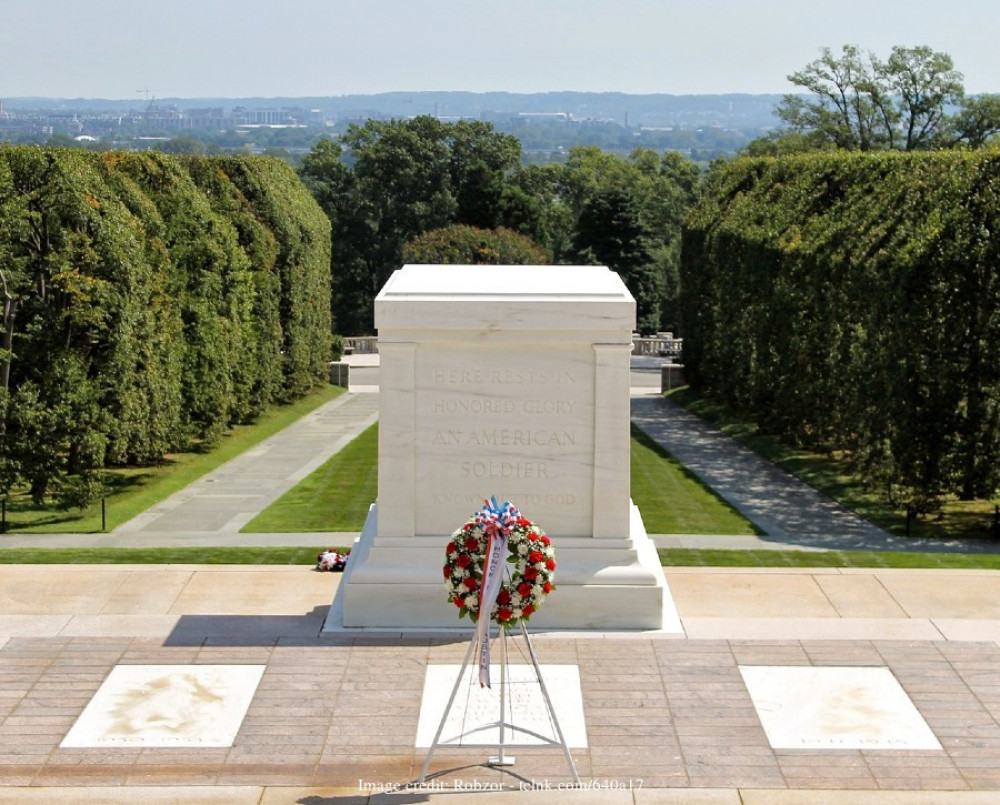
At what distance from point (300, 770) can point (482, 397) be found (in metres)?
3.95

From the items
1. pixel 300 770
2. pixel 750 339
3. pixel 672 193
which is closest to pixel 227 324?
pixel 750 339

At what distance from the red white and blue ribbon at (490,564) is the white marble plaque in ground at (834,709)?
2289 mm

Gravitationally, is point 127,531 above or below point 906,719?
below

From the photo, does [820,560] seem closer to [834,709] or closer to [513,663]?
[834,709]

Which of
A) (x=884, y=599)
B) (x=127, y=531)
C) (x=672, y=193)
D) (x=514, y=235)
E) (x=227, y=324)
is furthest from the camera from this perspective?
(x=672, y=193)

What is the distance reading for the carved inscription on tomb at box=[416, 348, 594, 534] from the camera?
13.1 metres

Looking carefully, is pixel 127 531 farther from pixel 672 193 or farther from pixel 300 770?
pixel 672 193

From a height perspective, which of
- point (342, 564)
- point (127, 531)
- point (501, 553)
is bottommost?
point (127, 531)

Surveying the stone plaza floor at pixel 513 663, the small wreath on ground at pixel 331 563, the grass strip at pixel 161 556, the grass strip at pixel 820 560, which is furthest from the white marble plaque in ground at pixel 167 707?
the grass strip at pixel 820 560

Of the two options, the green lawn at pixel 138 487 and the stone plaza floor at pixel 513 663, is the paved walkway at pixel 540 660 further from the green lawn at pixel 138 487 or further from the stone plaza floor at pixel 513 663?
the green lawn at pixel 138 487

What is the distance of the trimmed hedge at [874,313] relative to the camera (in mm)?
24953

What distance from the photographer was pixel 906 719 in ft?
37.1

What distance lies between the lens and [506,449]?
13188 millimetres

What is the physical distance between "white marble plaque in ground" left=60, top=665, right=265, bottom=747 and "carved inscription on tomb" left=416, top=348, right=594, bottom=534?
2.39 meters
